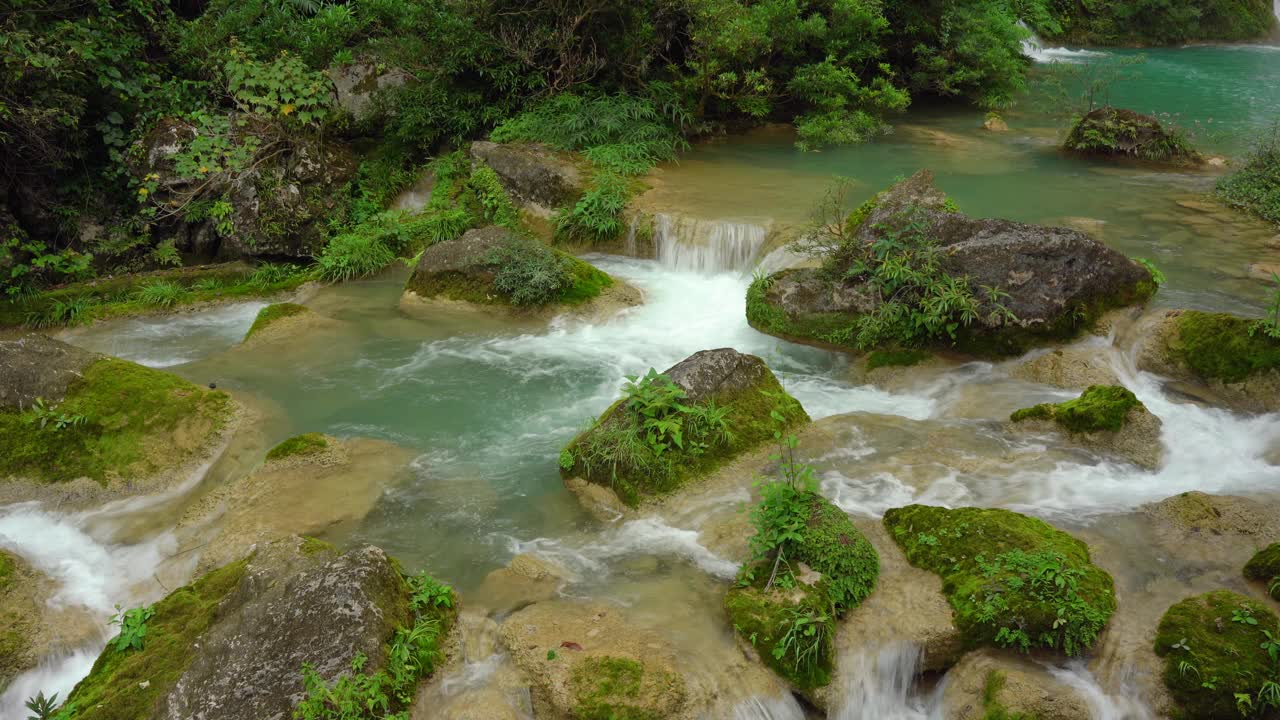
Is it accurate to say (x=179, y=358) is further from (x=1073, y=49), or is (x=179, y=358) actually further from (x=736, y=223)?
(x=1073, y=49)

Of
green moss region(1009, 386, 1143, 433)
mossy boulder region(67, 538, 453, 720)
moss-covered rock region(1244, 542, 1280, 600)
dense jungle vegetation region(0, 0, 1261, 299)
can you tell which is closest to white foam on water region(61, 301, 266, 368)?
dense jungle vegetation region(0, 0, 1261, 299)

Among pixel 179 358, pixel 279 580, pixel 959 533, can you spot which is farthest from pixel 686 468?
pixel 179 358

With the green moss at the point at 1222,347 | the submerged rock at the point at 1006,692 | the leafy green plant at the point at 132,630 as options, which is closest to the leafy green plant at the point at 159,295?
the leafy green plant at the point at 132,630

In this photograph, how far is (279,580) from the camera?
221 inches

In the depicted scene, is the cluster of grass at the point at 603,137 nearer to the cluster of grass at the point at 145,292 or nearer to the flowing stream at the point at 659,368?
the flowing stream at the point at 659,368

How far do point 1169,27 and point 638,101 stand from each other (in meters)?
23.2

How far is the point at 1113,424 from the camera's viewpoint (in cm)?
758

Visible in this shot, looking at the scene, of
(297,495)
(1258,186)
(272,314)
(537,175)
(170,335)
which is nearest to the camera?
(297,495)

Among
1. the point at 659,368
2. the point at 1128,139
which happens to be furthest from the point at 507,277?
the point at 1128,139

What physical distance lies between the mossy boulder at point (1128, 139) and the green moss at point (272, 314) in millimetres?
13856

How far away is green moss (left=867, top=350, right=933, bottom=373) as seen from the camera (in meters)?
9.21

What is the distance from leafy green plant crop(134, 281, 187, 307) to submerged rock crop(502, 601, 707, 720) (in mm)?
8931

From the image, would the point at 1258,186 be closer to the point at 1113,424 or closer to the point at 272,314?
the point at 1113,424

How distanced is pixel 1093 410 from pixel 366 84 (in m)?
13.1
